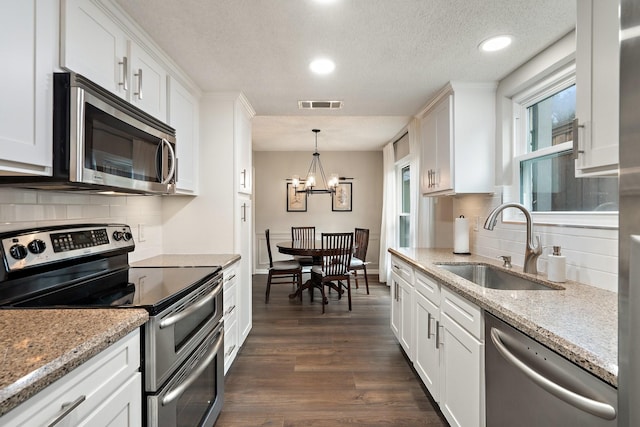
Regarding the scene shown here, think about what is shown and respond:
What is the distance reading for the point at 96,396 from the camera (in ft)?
2.87

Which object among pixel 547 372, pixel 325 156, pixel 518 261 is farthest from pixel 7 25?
pixel 325 156

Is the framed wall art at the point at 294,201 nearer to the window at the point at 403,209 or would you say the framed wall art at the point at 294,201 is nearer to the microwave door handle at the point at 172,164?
the window at the point at 403,209

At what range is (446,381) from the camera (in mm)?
1706

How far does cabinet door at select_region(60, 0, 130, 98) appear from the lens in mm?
1214

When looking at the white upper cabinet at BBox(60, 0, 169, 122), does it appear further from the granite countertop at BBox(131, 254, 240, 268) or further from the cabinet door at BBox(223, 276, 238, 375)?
the cabinet door at BBox(223, 276, 238, 375)

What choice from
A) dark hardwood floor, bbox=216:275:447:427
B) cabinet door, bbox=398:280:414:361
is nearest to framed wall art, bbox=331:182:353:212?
dark hardwood floor, bbox=216:275:447:427

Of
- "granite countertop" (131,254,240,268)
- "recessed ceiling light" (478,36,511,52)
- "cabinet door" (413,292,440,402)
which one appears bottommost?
"cabinet door" (413,292,440,402)

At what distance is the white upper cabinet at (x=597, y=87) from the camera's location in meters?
1.07

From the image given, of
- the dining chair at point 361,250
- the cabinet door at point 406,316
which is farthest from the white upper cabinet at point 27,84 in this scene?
the dining chair at point 361,250

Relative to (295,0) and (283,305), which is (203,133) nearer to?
(295,0)

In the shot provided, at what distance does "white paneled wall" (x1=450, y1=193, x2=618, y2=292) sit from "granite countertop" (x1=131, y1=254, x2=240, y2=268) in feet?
6.52

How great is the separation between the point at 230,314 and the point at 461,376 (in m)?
1.58

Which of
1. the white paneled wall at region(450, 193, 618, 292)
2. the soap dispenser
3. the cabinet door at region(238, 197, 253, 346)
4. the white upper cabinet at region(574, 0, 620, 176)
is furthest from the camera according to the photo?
the cabinet door at region(238, 197, 253, 346)

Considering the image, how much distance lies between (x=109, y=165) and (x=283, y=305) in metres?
3.06
